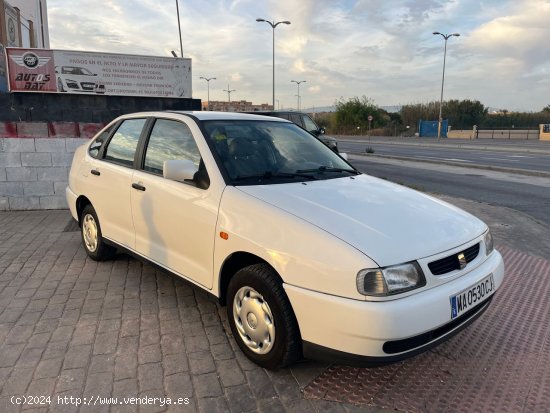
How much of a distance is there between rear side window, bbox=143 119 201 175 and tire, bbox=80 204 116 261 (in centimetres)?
127

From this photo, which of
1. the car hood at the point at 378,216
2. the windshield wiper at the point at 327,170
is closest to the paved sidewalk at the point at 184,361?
the car hood at the point at 378,216

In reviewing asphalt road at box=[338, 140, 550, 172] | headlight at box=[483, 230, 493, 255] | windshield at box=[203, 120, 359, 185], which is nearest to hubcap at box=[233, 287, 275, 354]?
windshield at box=[203, 120, 359, 185]

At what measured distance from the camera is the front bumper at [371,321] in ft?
7.63

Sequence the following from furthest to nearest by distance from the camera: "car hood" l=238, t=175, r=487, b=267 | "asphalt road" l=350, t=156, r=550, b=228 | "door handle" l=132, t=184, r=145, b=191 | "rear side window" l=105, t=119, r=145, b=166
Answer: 1. "asphalt road" l=350, t=156, r=550, b=228
2. "rear side window" l=105, t=119, r=145, b=166
3. "door handle" l=132, t=184, r=145, b=191
4. "car hood" l=238, t=175, r=487, b=267

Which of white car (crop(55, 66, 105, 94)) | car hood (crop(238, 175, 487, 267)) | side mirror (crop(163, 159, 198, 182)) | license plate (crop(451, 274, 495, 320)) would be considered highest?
white car (crop(55, 66, 105, 94))

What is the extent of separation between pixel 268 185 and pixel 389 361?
1436 mm

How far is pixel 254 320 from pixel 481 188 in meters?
10.2

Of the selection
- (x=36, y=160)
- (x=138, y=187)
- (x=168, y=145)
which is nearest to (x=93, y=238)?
(x=138, y=187)

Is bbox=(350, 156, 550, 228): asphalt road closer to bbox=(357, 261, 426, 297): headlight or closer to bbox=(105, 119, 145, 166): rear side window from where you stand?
bbox=(357, 261, 426, 297): headlight

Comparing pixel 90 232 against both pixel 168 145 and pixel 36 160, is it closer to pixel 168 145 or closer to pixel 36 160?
pixel 168 145

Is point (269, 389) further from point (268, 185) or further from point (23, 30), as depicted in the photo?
point (23, 30)

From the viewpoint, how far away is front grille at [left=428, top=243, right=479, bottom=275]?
255 centimetres

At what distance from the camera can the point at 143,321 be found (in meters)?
3.58

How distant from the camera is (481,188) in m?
11.4
